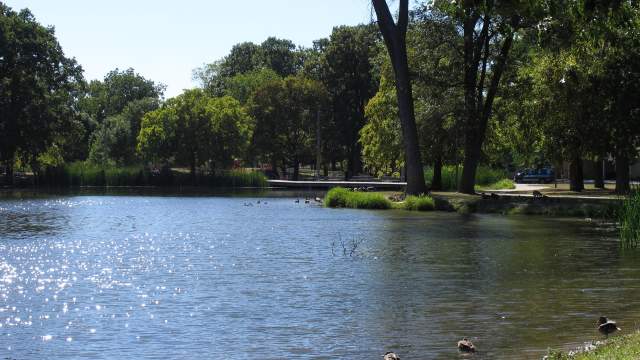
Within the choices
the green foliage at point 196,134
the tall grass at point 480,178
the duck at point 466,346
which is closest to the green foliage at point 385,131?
the tall grass at point 480,178

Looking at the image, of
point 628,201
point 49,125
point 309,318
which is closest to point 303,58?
point 49,125

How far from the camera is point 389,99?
74375 millimetres

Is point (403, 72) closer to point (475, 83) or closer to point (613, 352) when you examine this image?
point (475, 83)

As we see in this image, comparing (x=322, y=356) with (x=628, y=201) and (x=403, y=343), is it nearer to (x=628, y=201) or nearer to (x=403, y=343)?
(x=403, y=343)

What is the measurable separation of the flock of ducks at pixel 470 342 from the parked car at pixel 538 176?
8863cm

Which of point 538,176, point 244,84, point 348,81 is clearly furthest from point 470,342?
point 244,84

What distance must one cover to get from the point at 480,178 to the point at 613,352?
74.4 metres

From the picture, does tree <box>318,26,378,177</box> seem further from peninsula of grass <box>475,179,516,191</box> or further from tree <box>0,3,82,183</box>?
tree <box>0,3,82,183</box>

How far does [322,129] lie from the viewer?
118 m

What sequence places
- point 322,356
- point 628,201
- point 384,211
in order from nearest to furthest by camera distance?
1. point 322,356
2. point 628,201
3. point 384,211

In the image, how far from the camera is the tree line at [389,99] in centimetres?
5378

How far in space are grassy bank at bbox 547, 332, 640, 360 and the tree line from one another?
19.8 feet

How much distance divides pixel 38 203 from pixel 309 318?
52.6 meters

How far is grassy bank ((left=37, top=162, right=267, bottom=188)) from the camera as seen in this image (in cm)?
10050
